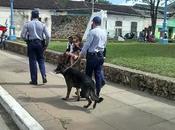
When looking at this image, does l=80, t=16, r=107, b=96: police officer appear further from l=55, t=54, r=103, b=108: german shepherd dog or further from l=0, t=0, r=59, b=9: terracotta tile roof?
l=0, t=0, r=59, b=9: terracotta tile roof

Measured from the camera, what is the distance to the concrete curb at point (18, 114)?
727 centimetres

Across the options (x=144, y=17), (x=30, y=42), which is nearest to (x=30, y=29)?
(x=30, y=42)

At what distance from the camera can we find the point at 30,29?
1130cm

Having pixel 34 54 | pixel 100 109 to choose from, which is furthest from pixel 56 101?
pixel 34 54

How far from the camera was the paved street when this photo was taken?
7800 mm

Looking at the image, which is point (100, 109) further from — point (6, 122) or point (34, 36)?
point (34, 36)

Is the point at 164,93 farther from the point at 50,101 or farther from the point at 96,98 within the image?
the point at 50,101

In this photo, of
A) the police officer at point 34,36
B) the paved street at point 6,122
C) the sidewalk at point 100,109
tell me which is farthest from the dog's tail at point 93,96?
the police officer at point 34,36

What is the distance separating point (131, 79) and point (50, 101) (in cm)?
233

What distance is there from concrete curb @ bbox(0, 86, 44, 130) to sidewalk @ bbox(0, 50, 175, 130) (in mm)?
211

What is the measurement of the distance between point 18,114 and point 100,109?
1.65 meters

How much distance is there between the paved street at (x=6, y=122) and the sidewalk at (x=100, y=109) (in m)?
0.43

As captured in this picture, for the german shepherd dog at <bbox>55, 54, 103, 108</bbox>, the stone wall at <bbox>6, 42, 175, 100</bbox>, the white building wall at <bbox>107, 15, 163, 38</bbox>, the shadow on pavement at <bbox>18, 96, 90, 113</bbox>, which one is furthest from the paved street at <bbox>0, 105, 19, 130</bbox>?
the white building wall at <bbox>107, 15, 163, 38</bbox>

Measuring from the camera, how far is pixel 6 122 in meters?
8.18
